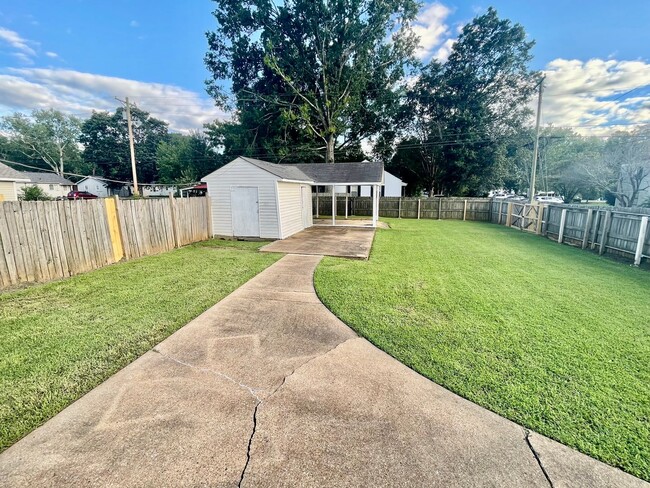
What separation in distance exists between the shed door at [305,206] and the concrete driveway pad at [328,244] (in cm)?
104

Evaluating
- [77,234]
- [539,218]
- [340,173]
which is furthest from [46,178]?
[539,218]

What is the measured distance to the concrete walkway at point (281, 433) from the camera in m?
1.81

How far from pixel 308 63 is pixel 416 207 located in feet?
47.7

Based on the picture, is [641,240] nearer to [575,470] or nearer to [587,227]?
[587,227]

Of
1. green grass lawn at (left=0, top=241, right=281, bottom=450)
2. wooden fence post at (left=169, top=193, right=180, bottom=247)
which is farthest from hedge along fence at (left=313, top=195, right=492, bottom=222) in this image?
green grass lawn at (left=0, top=241, right=281, bottom=450)

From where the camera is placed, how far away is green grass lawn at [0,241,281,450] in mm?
2547

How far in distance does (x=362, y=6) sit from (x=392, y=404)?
2756 centimetres

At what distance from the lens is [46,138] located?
Answer: 45.0 metres

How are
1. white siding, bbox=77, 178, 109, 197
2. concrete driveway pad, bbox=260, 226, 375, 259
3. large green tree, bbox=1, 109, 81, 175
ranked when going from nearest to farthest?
concrete driveway pad, bbox=260, 226, 375, 259
large green tree, bbox=1, 109, 81, 175
white siding, bbox=77, 178, 109, 197

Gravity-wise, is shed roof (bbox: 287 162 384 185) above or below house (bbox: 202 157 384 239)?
above

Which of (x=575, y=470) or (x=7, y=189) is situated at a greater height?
(x=7, y=189)

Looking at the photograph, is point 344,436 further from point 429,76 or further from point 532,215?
A: point 429,76

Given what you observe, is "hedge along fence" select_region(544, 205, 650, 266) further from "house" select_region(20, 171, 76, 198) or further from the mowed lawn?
"house" select_region(20, 171, 76, 198)

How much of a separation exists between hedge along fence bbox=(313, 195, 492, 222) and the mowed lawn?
12035mm
